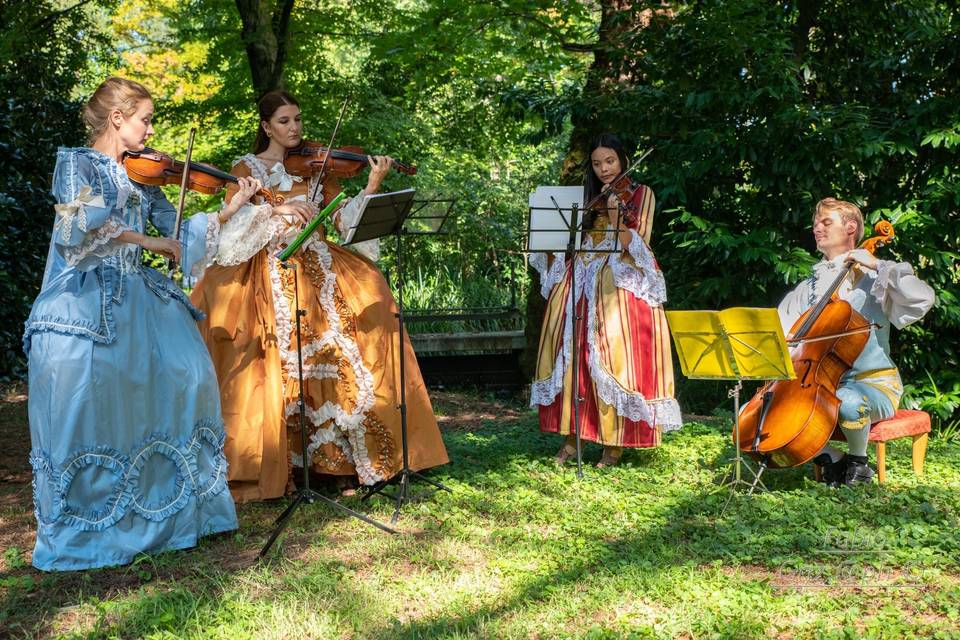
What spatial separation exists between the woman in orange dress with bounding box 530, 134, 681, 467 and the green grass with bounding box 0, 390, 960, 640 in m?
0.43

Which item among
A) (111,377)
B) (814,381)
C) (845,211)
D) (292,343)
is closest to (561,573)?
(814,381)

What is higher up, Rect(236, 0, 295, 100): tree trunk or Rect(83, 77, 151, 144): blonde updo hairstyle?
Rect(236, 0, 295, 100): tree trunk

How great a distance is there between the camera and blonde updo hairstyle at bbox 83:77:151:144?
4.43m

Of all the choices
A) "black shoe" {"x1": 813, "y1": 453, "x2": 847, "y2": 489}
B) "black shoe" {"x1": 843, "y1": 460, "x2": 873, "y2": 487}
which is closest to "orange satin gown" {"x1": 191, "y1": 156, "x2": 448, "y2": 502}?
"black shoe" {"x1": 813, "y1": 453, "x2": 847, "y2": 489}

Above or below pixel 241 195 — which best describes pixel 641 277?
below

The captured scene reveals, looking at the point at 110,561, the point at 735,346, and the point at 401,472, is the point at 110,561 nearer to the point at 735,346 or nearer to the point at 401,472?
the point at 401,472

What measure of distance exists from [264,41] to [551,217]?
4775 mm

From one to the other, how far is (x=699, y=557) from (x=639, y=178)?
4.43 m

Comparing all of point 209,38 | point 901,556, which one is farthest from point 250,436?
point 209,38

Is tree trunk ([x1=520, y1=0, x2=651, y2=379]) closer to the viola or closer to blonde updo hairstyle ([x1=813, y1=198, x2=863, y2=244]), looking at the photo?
blonde updo hairstyle ([x1=813, y1=198, x2=863, y2=244])

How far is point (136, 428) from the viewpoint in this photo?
4.44 meters

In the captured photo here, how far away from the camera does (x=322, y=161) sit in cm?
545

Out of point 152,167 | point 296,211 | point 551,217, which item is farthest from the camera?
point 551,217

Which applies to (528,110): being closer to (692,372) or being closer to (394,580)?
(692,372)
